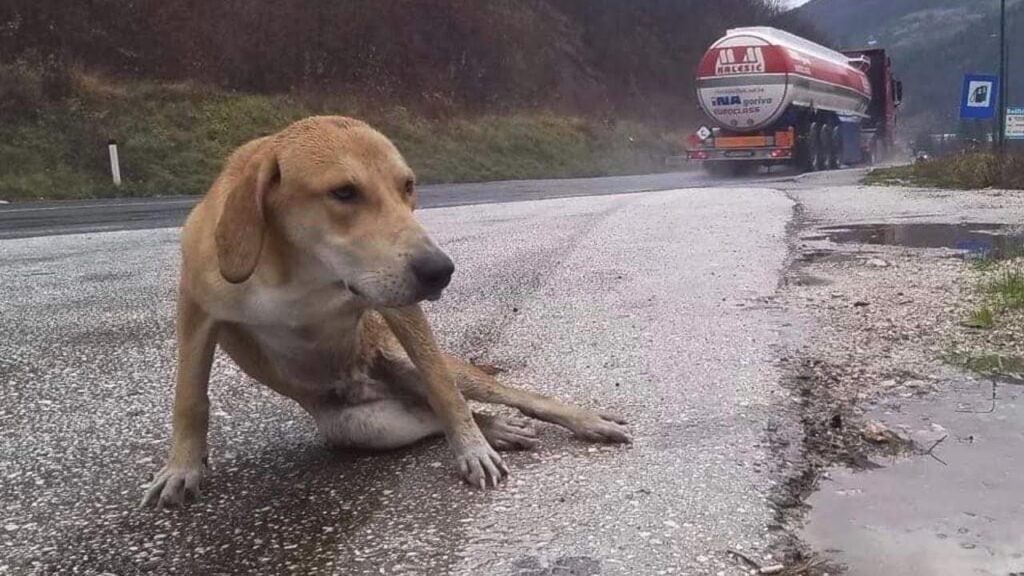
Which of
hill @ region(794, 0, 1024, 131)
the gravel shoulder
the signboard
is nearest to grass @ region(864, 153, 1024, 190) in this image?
the signboard

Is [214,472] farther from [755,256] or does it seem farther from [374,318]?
[755,256]

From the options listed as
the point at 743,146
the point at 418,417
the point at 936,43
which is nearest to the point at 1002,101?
the point at 743,146

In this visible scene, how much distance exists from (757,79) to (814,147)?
2784mm

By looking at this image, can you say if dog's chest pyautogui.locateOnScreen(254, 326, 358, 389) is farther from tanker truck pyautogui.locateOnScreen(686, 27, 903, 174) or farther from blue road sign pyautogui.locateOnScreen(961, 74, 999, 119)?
tanker truck pyautogui.locateOnScreen(686, 27, 903, 174)

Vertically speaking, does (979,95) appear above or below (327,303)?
above

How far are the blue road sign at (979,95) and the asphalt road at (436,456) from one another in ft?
44.1

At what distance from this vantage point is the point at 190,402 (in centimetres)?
251

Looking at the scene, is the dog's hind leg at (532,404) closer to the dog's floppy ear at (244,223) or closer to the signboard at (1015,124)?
the dog's floppy ear at (244,223)

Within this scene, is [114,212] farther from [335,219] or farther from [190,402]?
[335,219]

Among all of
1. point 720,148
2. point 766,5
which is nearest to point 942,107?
point 766,5

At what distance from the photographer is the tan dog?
2303 mm

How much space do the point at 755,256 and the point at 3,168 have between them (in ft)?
49.9

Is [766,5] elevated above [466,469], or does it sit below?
above

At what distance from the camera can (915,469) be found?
2.55 meters
